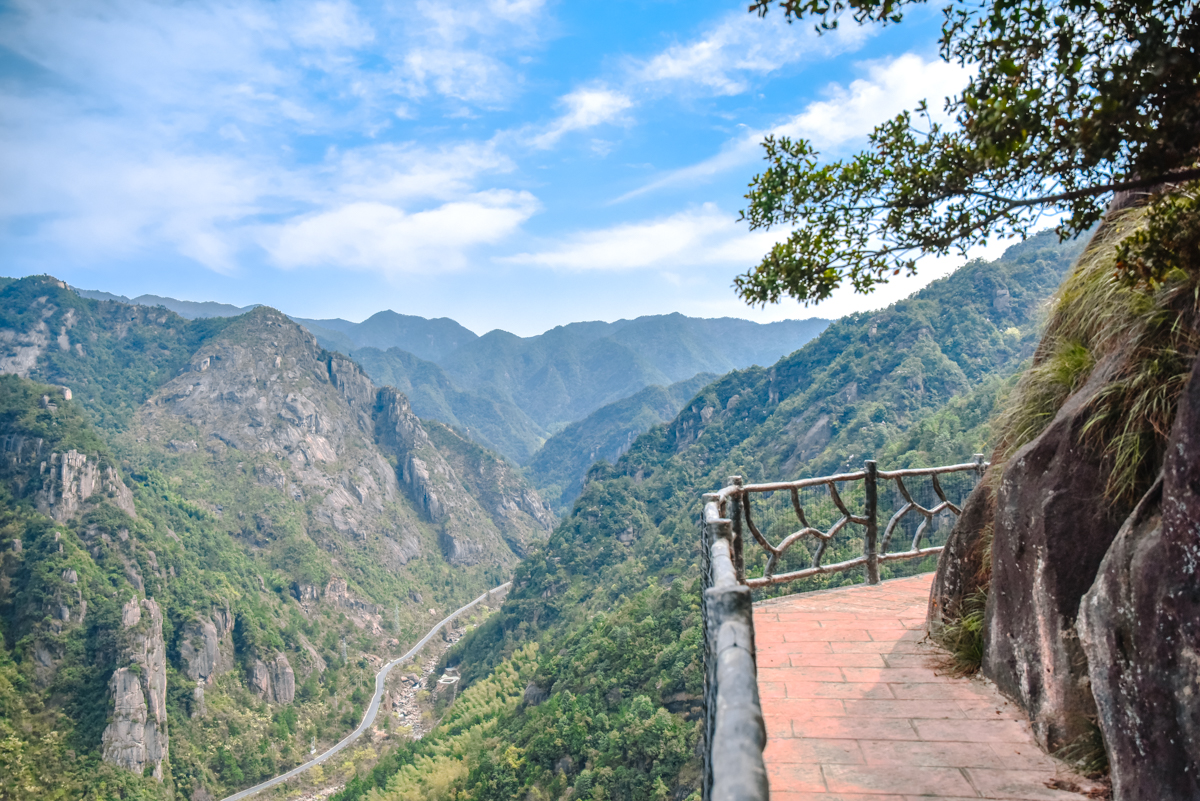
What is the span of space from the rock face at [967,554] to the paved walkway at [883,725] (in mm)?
390

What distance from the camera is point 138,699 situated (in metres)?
69.9

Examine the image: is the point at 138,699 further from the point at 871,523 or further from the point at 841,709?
the point at 841,709

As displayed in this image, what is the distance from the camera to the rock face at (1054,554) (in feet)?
10.8

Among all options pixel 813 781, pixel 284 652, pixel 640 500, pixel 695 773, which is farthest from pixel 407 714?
pixel 813 781

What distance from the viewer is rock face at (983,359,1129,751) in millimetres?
3299

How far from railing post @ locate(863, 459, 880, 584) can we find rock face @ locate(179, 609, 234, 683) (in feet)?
325

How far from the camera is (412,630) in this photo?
12006 cm

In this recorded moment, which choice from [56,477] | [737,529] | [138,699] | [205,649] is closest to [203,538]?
[56,477]

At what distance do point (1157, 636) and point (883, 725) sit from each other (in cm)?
175

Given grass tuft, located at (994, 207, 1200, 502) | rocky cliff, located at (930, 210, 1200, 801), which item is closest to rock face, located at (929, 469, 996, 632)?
rocky cliff, located at (930, 210, 1200, 801)

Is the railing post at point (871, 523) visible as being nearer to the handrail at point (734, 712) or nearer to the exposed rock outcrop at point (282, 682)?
the handrail at point (734, 712)

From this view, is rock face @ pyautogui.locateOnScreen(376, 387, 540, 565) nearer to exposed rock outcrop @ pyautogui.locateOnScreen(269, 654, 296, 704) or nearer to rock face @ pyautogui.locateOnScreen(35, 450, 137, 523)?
exposed rock outcrop @ pyautogui.locateOnScreen(269, 654, 296, 704)

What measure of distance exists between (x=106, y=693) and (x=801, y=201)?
9065 cm

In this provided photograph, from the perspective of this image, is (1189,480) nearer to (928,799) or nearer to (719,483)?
(928,799)
